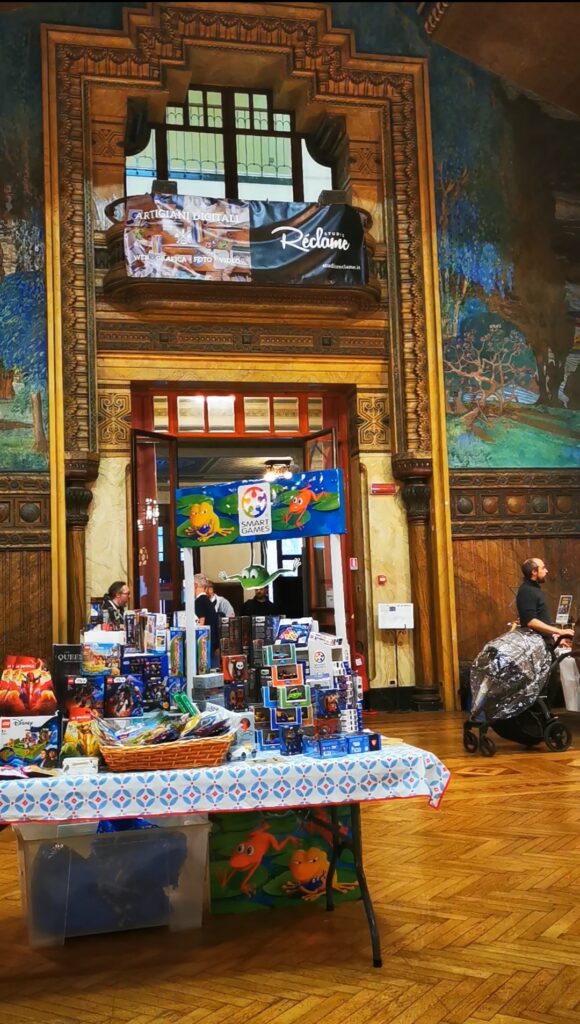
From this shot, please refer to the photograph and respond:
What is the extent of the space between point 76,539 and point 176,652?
6267mm

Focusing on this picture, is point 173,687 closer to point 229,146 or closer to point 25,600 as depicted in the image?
point 25,600

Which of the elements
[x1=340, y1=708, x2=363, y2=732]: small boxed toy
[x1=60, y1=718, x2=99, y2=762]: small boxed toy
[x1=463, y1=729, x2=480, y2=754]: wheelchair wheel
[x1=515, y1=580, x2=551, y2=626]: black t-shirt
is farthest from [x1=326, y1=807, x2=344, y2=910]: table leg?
[x1=515, y1=580, x2=551, y2=626]: black t-shirt

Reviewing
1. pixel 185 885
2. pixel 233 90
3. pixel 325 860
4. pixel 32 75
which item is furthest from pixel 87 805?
pixel 233 90

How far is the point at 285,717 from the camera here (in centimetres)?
400

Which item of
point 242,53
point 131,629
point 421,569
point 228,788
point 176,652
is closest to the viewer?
point 228,788

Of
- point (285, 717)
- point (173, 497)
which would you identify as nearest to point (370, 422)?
point (173, 497)

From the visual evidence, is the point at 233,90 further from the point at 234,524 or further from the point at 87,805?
the point at 87,805

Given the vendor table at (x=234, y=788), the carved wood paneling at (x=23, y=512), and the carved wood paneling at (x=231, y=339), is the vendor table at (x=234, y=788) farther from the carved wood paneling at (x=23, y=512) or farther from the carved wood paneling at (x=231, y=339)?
the carved wood paneling at (x=231, y=339)

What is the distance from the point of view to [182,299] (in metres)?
11.1

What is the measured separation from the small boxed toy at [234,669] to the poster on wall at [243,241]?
7.11m

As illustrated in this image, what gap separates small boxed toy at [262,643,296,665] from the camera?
4.14 m

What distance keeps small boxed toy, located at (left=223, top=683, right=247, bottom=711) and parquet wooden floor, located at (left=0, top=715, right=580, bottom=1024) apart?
2.95 feet

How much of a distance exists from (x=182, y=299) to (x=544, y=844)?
7703mm

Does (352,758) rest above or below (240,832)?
above
